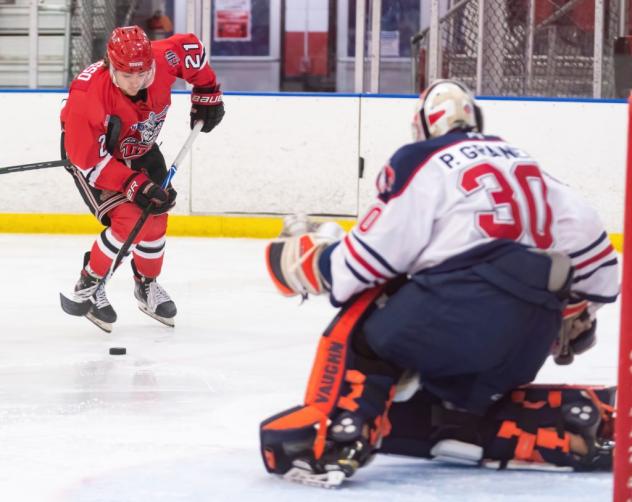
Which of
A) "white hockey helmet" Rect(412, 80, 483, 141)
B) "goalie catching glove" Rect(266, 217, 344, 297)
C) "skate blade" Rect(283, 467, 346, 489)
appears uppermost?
"white hockey helmet" Rect(412, 80, 483, 141)

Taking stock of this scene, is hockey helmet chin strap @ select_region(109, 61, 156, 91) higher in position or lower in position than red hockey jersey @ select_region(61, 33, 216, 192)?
higher

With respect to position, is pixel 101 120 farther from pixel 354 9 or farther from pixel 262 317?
pixel 354 9

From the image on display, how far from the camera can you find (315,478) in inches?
90.1

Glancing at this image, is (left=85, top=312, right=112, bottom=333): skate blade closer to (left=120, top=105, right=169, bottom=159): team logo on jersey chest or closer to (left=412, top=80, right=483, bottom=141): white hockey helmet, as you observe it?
(left=120, top=105, right=169, bottom=159): team logo on jersey chest

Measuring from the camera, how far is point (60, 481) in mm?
2346

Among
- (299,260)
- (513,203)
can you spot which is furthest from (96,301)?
(513,203)

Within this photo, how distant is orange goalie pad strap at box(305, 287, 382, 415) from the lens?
2.29 m

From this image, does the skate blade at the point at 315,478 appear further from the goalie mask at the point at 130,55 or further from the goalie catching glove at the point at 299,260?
the goalie mask at the point at 130,55

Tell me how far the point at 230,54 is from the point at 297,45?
0.59 metres

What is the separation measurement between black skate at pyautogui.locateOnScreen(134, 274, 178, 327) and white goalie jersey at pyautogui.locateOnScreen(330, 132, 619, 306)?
6.55 feet

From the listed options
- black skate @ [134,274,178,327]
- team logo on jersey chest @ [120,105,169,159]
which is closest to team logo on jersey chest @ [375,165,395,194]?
team logo on jersey chest @ [120,105,169,159]

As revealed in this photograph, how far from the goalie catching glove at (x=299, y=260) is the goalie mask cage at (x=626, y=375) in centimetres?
75

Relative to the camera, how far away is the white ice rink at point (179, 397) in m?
2.29

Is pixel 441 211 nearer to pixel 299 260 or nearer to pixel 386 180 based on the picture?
pixel 386 180
